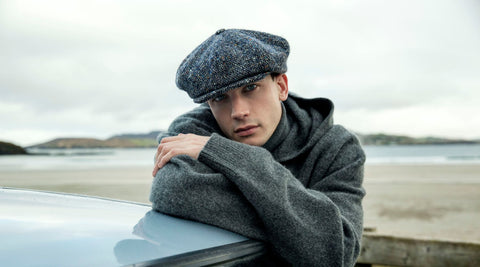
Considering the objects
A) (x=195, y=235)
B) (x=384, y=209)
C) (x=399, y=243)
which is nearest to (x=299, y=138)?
(x=195, y=235)

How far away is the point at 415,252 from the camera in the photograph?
291cm

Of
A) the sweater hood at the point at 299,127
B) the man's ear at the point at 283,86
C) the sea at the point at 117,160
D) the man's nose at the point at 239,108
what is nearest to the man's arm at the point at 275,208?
the man's nose at the point at 239,108

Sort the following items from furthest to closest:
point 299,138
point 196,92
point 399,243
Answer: point 399,243, point 299,138, point 196,92

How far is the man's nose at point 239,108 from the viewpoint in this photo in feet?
5.30

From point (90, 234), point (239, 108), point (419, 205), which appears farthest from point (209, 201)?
point (419, 205)

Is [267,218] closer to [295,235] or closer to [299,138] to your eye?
[295,235]

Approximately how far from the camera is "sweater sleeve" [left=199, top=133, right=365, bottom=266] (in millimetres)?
1225

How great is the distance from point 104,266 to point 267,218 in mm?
512

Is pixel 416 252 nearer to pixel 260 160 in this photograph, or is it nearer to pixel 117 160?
pixel 260 160

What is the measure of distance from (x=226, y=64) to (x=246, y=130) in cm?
28

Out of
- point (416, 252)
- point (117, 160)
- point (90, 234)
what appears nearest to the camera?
point (90, 234)

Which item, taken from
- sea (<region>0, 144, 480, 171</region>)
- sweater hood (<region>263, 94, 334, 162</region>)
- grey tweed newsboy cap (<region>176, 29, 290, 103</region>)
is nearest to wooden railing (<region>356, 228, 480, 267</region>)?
sweater hood (<region>263, 94, 334, 162</region>)

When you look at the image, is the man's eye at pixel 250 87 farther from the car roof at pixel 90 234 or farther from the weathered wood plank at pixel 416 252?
the weathered wood plank at pixel 416 252

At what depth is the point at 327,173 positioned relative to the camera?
5.55 ft
